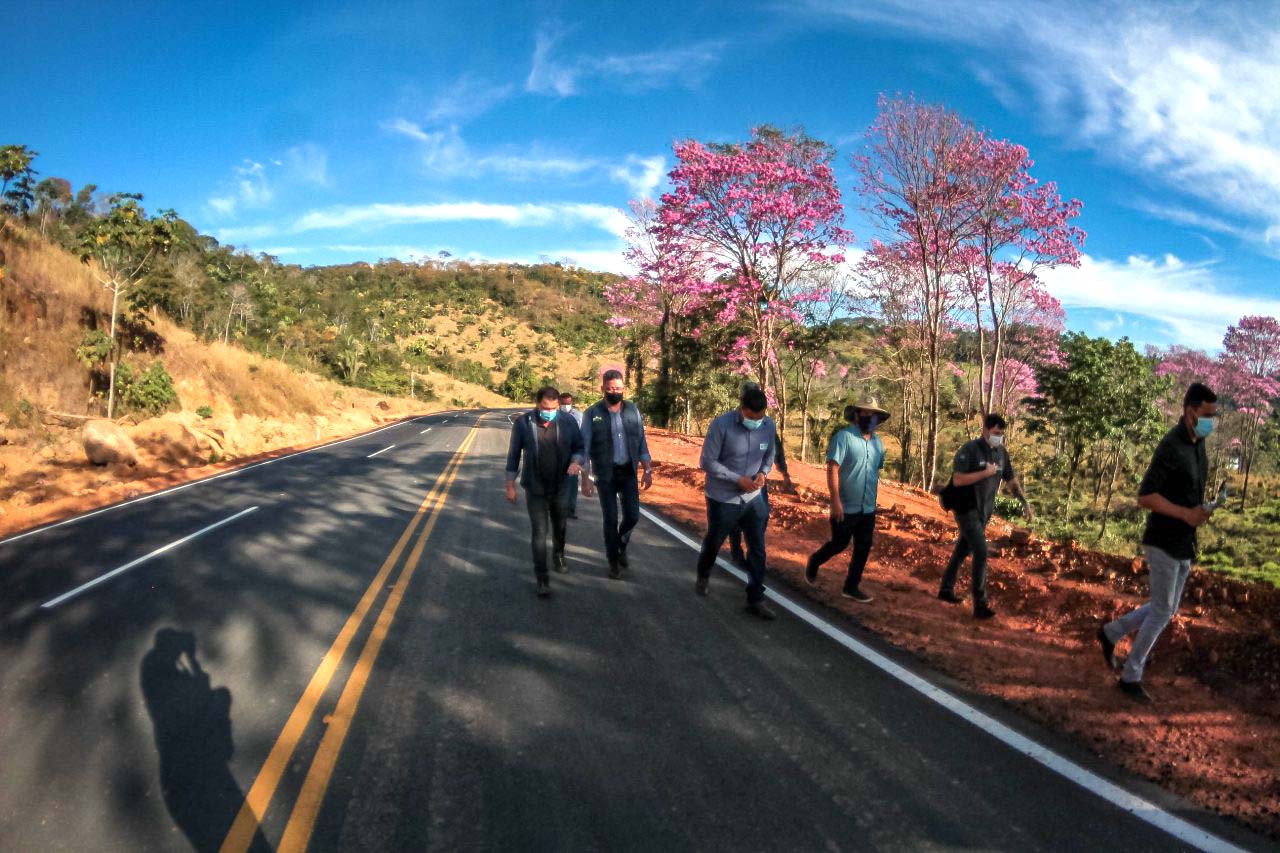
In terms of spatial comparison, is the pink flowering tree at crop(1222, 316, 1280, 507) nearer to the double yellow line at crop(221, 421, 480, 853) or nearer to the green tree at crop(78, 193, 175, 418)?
the double yellow line at crop(221, 421, 480, 853)

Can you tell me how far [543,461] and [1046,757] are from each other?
423cm

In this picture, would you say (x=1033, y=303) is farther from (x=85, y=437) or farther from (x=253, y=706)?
(x=85, y=437)

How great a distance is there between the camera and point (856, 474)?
575 cm

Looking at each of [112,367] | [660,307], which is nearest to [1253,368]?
[660,307]

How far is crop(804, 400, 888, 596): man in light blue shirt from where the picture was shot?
5684mm

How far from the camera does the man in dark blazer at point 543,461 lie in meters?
6.16

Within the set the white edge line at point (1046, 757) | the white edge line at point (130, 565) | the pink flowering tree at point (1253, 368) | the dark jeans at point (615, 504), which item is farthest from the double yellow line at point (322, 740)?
the pink flowering tree at point (1253, 368)

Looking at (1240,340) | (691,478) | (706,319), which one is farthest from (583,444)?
(1240,340)

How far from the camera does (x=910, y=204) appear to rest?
54.5 ft

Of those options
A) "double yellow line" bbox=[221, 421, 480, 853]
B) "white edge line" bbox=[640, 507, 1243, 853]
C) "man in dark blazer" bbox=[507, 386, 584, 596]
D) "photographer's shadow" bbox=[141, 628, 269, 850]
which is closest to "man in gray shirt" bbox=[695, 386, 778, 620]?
"white edge line" bbox=[640, 507, 1243, 853]

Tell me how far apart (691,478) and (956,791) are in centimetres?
1135

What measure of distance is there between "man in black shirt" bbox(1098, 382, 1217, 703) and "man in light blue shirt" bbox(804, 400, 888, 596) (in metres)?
A: 1.92

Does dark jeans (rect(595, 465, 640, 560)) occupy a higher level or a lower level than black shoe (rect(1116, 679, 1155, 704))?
higher

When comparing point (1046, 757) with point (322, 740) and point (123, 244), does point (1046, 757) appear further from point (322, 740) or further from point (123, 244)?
point (123, 244)
